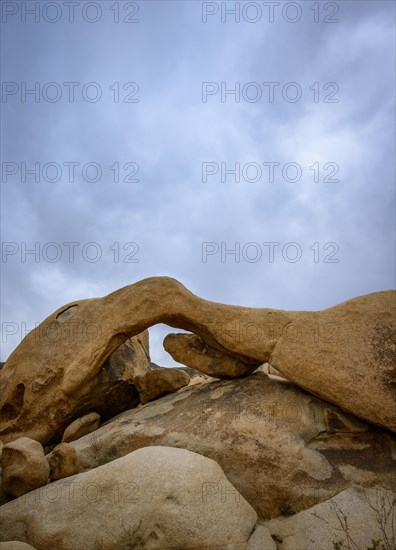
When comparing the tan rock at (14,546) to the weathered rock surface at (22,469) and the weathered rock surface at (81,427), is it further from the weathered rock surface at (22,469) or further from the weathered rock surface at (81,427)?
the weathered rock surface at (81,427)

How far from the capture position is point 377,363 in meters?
7.52

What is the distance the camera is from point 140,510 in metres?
5.98

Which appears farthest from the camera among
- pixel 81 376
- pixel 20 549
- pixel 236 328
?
pixel 81 376

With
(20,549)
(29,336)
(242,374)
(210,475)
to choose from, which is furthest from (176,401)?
(20,549)

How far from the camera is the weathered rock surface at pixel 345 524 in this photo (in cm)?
608

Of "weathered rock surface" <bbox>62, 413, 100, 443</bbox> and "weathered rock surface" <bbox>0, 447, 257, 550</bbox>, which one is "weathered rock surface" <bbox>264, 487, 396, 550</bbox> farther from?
"weathered rock surface" <bbox>62, 413, 100, 443</bbox>

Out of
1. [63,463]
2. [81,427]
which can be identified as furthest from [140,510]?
[81,427]

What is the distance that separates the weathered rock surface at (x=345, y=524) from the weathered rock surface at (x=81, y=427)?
13.9 feet

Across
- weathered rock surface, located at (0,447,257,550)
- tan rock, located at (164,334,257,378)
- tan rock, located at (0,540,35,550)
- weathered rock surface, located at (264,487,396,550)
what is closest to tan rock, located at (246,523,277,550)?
weathered rock surface, located at (0,447,257,550)

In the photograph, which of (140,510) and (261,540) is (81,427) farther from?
(261,540)

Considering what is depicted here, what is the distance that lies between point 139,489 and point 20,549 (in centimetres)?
148

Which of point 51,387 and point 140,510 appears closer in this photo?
point 140,510

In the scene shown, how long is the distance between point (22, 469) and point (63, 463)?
59 centimetres

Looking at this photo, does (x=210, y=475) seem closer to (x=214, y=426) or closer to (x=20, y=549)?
(x=214, y=426)
